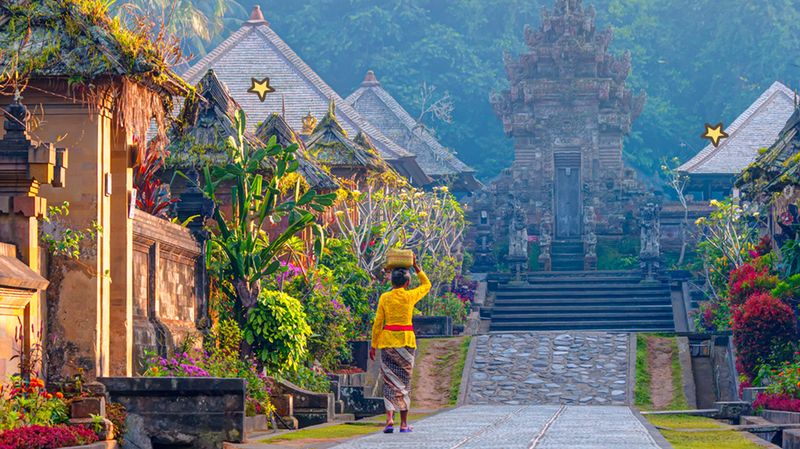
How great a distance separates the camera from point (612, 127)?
52.6 meters

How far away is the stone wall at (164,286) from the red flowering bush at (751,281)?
10.6 meters

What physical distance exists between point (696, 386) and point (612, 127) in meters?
24.7

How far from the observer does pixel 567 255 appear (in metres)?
49.8

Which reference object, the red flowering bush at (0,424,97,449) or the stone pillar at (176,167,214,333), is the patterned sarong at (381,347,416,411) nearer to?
the red flowering bush at (0,424,97,449)

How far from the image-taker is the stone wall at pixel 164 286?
1964cm

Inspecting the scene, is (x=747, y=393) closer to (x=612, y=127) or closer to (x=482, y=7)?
(x=612, y=127)

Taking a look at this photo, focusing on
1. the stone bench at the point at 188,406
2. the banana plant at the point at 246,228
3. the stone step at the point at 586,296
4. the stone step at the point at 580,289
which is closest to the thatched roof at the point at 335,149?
the stone step at the point at 586,296

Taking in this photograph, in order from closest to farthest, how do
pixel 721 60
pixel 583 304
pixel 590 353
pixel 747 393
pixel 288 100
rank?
1. pixel 747 393
2. pixel 590 353
3. pixel 583 304
4. pixel 288 100
5. pixel 721 60

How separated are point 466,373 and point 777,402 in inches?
349

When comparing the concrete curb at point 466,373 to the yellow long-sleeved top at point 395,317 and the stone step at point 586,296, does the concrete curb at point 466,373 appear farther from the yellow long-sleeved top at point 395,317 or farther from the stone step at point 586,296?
the stone step at point 586,296

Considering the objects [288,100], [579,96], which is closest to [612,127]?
[579,96]

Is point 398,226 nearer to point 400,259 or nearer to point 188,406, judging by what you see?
point 400,259

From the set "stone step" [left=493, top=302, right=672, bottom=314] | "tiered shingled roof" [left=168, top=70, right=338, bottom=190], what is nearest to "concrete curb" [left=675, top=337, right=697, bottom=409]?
"tiered shingled roof" [left=168, top=70, right=338, bottom=190]

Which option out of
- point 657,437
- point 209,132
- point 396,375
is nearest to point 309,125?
point 209,132
